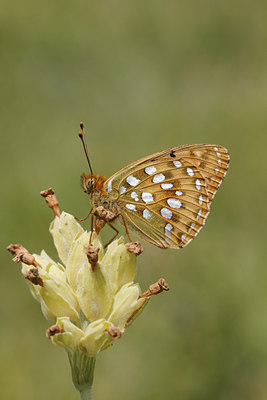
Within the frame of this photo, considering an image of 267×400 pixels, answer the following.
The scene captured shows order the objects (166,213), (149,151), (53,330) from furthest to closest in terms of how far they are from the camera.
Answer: (149,151), (166,213), (53,330)

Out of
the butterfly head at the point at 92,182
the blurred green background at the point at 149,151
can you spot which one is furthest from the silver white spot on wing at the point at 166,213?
the blurred green background at the point at 149,151

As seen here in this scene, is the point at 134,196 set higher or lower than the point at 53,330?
higher

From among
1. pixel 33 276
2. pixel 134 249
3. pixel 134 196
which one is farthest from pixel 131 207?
pixel 33 276

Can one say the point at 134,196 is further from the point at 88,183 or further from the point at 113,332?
the point at 113,332

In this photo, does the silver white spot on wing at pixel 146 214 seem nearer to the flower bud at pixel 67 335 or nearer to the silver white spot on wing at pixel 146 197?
the silver white spot on wing at pixel 146 197

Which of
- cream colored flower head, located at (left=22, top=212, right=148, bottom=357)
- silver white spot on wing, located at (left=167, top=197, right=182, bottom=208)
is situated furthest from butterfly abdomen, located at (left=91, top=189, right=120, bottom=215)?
cream colored flower head, located at (left=22, top=212, right=148, bottom=357)

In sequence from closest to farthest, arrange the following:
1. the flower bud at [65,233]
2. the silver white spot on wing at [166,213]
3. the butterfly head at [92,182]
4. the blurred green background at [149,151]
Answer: the flower bud at [65,233]
the butterfly head at [92,182]
the silver white spot on wing at [166,213]
the blurred green background at [149,151]

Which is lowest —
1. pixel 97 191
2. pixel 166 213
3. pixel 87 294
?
pixel 87 294
